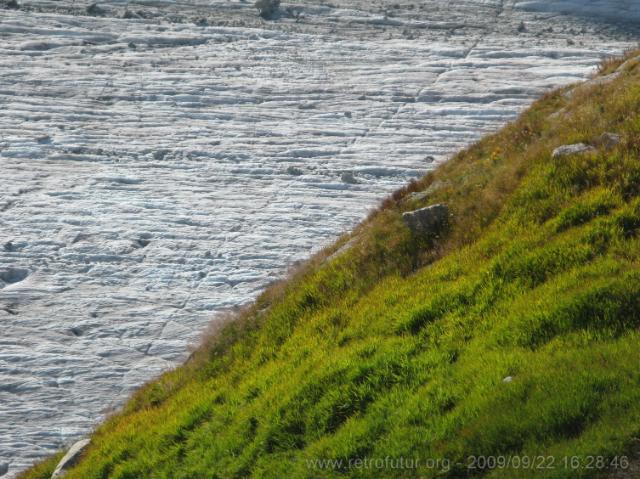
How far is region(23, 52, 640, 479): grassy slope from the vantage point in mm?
8781

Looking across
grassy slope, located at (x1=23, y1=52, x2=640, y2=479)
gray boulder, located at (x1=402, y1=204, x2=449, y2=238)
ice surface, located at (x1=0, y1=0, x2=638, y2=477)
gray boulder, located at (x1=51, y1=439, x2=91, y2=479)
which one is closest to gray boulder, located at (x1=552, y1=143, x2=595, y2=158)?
grassy slope, located at (x1=23, y1=52, x2=640, y2=479)

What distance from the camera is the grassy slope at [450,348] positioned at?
8.78 meters

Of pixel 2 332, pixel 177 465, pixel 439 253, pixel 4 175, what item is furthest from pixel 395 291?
pixel 4 175

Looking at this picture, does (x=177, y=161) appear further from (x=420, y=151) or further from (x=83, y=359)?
(x=83, y=359)

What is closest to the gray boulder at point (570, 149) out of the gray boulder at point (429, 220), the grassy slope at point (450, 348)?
the grassy slope at point (450, 348)

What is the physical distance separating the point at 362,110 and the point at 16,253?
40.9 ft

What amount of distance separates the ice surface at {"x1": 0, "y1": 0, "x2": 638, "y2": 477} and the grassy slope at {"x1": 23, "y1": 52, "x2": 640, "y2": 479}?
6.11 meters

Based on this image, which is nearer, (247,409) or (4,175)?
(247,409)

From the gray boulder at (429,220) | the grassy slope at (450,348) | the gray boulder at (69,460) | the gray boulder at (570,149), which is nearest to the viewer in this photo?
the grassy slope at (450,348)

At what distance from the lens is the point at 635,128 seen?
13172mm

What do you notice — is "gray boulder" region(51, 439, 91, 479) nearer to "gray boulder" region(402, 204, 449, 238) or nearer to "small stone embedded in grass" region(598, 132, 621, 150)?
"gray boulder" region(402, 204, 449, 238)

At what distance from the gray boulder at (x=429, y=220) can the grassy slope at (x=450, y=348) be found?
214 mm

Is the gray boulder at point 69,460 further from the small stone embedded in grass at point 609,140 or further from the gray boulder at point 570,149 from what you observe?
the small stone embedded in grass at point 609,140

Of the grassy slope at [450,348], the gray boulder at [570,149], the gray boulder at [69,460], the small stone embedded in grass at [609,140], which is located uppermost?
the small stone embedded in grass at [609,140]
